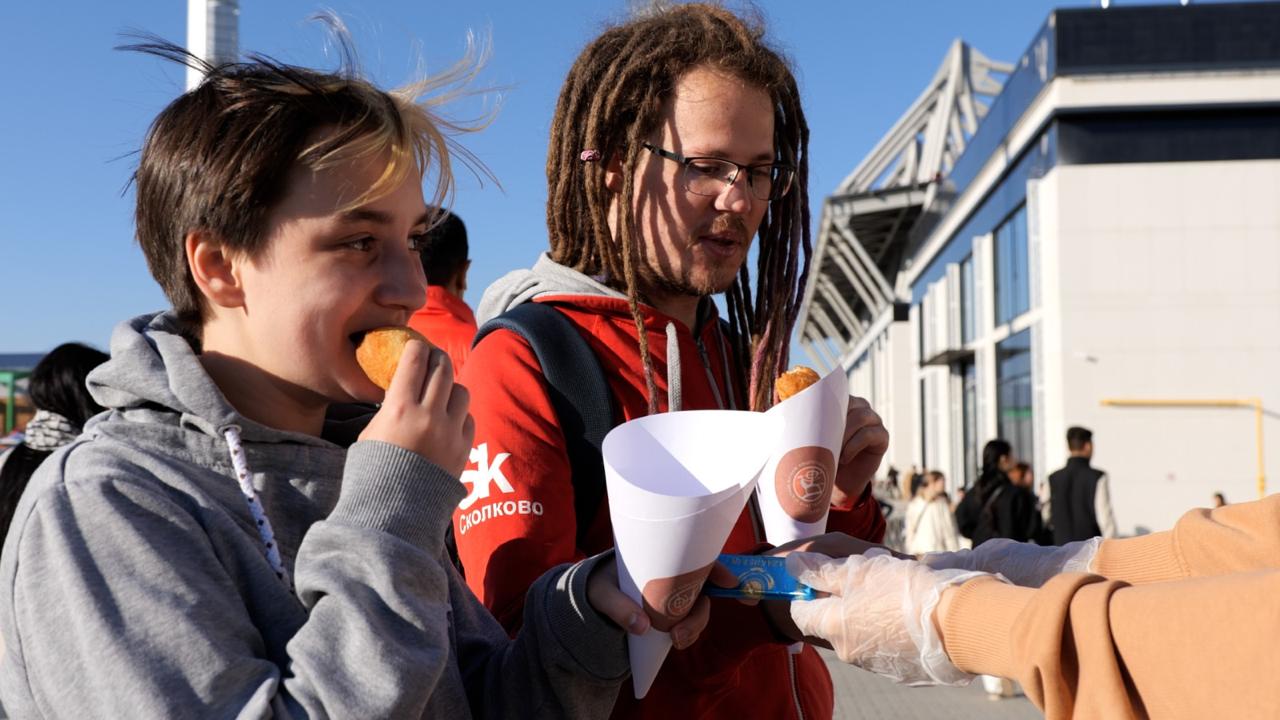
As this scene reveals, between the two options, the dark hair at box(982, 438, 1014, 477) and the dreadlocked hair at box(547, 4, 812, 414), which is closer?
the dreadlocked hair at box(547, 4, 812, 414)

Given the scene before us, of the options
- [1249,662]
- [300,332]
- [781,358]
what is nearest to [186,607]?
[300,332]

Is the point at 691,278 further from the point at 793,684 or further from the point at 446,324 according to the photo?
the point at 446,324

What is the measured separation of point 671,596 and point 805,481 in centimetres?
35

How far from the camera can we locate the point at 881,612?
1.71 m

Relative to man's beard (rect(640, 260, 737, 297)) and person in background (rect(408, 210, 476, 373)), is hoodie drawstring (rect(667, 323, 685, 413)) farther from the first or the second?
person in background (rect(408, 210, 476, 373))

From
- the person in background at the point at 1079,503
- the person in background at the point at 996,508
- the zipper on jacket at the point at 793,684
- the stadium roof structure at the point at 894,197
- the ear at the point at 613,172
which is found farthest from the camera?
the stadium roof structure at the point at 894,197

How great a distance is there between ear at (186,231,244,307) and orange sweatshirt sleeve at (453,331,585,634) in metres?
0.47

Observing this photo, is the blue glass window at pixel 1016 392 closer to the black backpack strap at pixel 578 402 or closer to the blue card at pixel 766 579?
the black backpack strap at pixel 578 402

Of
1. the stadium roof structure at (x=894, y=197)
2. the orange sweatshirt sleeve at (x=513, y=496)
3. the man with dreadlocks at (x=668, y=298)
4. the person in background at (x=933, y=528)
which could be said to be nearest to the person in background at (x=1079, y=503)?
the person in background at (x=933, y=528)

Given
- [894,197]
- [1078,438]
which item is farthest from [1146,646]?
[894,197]

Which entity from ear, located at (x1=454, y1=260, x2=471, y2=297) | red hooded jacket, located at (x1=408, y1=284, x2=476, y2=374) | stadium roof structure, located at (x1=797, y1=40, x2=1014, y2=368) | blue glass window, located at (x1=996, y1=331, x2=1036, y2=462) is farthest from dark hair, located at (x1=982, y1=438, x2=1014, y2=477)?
stadium roof structure, located at (x1=797, y1=40, x2=1014, y2=368)

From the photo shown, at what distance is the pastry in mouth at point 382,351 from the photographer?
1729 millimetres

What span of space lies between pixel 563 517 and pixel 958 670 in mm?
671

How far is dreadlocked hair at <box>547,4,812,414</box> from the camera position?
2340 mm
